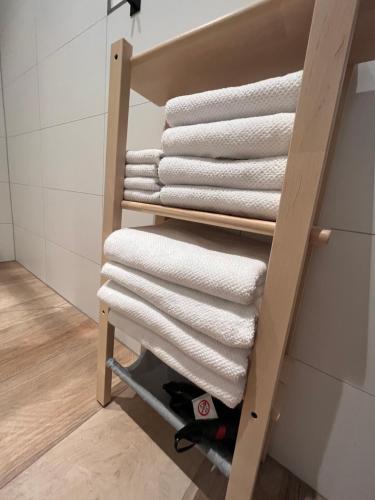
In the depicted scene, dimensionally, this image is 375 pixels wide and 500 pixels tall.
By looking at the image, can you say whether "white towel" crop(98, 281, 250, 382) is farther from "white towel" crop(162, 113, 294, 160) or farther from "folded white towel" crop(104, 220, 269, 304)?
"white towel" crop(162, 113, 294, 160)

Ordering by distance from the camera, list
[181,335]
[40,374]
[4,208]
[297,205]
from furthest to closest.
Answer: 1. [4,208]
2. [40,374]
3. [181,335]
4. [297,205]

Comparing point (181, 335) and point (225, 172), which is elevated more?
point (225, 172)

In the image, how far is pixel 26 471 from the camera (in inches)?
19.7

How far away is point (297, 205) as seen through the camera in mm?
302

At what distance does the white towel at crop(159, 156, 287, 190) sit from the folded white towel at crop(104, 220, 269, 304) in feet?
0.38

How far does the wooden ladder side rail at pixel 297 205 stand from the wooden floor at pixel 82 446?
21 centimetres

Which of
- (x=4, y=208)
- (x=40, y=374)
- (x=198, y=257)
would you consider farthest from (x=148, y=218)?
(x=4, y=208)

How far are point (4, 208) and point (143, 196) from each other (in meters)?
1.59

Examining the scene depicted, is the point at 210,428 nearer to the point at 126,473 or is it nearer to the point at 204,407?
the point at 204,407

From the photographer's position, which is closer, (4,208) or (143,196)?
(143,196)

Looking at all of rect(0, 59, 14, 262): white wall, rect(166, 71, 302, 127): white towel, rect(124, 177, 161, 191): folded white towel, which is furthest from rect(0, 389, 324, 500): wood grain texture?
rect(0, 59, 14, 262): white wall

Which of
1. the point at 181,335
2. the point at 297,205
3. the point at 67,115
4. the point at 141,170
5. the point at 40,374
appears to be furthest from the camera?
the point at 67,115

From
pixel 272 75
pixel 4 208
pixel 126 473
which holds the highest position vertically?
pixel 272 75

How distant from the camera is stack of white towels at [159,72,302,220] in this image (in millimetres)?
322
